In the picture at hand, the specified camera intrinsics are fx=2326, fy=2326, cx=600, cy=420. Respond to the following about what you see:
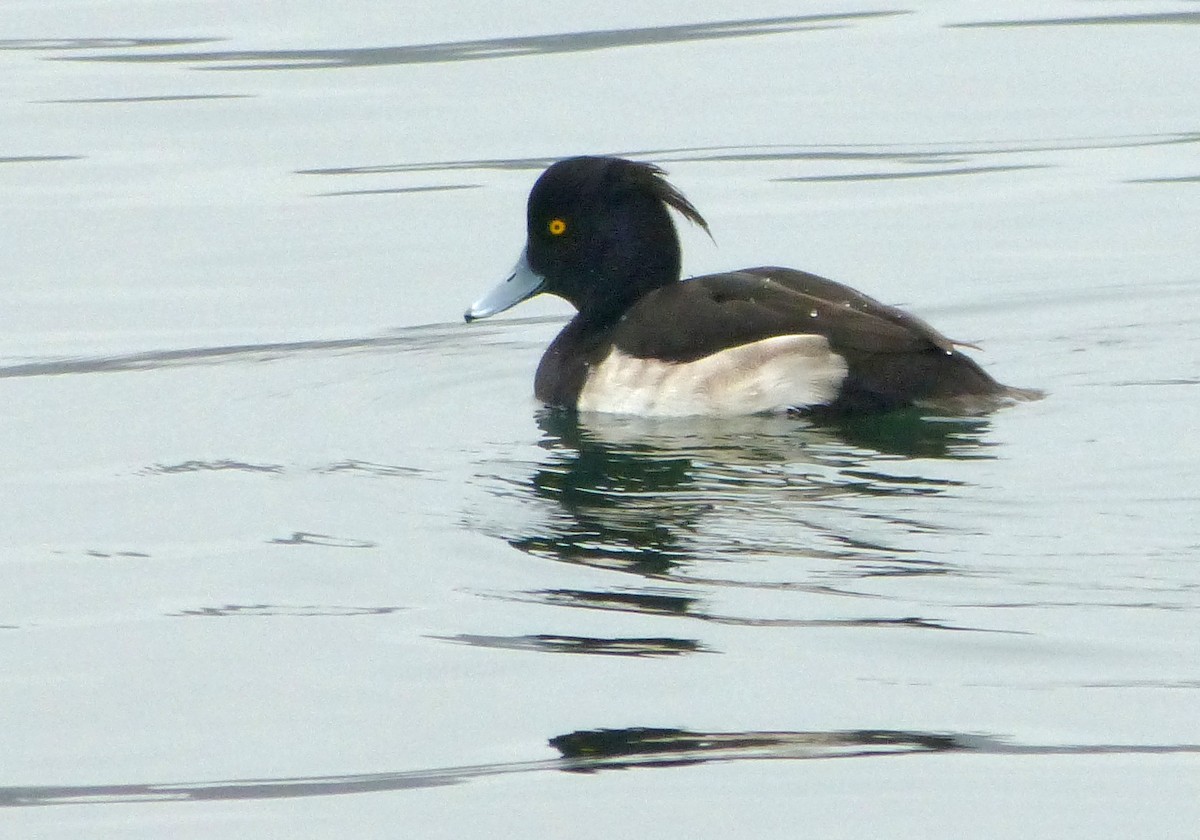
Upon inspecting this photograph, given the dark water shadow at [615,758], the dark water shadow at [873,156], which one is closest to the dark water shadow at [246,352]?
the dark water shadow at [873,156]

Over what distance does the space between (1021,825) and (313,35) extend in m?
13.8

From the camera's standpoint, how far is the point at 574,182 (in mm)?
9109

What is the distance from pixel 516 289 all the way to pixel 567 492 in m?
2.08

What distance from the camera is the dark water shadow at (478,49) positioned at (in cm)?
1680

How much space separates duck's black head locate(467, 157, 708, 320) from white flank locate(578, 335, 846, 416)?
2.20 ft

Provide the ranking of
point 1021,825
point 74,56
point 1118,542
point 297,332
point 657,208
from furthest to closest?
point 74,56, point 297,332, point 657,208, point 1118,542, point 1021,825

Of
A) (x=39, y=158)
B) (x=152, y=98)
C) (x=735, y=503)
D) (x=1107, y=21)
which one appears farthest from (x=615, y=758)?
(x=1107, y=21)

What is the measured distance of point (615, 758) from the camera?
17.1 feet

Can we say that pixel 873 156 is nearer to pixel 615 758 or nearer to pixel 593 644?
pixel 593 644

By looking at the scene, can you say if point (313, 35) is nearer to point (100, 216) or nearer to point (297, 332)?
point (100, 216)

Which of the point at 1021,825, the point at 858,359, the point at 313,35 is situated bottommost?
the point at 1021,825

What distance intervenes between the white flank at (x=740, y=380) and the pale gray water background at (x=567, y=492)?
12 centimetres

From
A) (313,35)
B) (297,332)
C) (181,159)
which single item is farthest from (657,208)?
(313,35)

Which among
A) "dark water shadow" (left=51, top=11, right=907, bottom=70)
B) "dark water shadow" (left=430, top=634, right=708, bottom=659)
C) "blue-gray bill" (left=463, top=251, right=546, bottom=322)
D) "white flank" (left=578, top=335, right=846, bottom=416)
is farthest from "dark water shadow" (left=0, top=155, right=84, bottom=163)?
"dark water shadow" (left=430, top=634, right=708, bottom=659)
